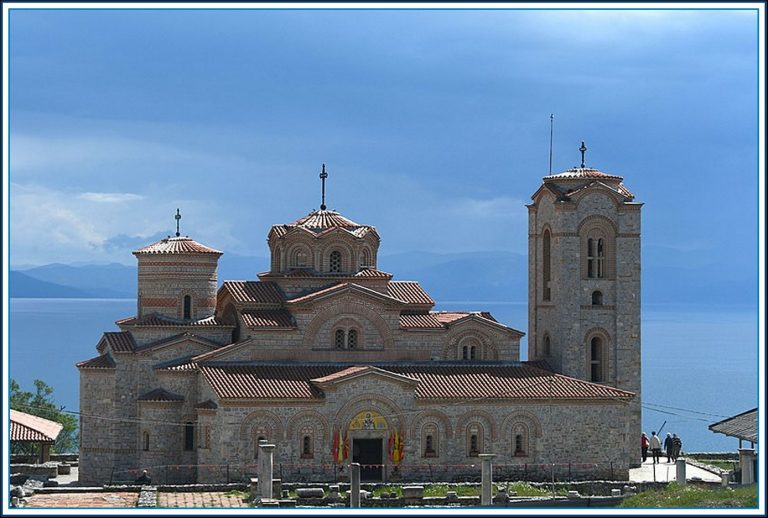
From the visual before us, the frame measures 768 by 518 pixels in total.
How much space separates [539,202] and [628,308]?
4274 mm

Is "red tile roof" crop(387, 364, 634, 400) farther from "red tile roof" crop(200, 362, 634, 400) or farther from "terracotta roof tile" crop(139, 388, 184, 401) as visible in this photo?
"terracotta roof tile" crop(139, 388, 184, 401)

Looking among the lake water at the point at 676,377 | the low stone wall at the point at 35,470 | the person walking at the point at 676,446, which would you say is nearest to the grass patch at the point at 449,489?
the person walking at the point at 676,446

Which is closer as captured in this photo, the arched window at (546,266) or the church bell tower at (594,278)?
the church bell tower at (594,278)

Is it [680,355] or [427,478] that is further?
[680,355]

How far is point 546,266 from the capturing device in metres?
46.4

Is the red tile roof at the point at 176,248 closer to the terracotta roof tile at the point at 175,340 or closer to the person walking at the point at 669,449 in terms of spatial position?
the terracotta roof tile at the point at 175,340

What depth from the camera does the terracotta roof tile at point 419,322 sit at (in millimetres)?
43450

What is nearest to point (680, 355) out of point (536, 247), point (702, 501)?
point (536, 247)

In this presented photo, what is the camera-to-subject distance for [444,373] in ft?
141

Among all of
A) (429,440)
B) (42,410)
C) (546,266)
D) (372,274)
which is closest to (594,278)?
(546,266)

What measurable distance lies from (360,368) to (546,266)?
817 centimetres

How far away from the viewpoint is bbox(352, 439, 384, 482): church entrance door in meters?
41.2

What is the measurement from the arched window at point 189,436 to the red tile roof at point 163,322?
10.5 feet

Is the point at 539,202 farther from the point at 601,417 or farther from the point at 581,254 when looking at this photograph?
the point at 601,417
